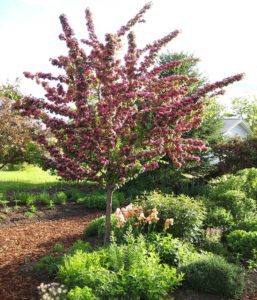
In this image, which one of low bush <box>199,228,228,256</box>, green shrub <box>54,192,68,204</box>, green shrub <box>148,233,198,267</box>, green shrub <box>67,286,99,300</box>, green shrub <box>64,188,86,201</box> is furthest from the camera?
green shrub <box>64,188,86,201</box>

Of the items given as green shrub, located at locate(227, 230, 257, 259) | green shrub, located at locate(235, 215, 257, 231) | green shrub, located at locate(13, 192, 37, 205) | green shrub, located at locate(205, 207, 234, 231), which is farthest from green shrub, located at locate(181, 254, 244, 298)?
green shrub, located at locate(13, 192, 37, 205)

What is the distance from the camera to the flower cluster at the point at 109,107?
6387 mm

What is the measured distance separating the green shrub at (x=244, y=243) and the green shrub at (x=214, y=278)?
3.88 feet

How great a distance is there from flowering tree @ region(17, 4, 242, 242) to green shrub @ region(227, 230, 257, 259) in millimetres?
1943

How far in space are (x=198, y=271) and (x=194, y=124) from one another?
2.68m

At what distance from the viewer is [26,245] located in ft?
25.7

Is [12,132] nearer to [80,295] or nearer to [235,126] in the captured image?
[80,295]

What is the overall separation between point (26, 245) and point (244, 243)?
4.28m

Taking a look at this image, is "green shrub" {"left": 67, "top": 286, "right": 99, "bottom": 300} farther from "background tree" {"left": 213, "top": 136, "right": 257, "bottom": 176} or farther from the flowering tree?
"background tree" {"left": 213, "top": 136, "right": 257, "bottom": 176}

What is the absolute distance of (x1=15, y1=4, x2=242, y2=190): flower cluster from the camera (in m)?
6.39

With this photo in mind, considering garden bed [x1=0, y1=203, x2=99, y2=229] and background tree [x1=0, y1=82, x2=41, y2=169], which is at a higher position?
background tree [x1=0, y1=82, x2=41, y2=169]

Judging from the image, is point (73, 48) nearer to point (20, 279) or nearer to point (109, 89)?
point (109, 89)

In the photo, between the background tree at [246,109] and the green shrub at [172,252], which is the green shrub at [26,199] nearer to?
the green shrub at [172,252]

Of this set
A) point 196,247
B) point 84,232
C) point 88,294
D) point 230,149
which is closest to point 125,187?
point 230,149
